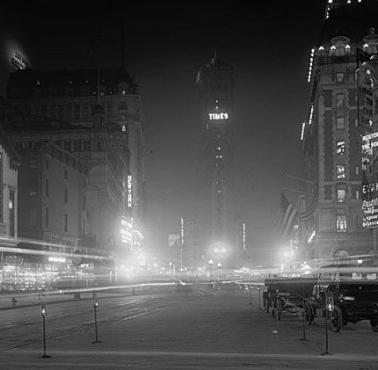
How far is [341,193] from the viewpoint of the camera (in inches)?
3656

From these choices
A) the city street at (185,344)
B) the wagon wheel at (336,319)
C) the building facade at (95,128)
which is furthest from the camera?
the building facade at (95,128)

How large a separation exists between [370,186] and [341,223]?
35670 mm

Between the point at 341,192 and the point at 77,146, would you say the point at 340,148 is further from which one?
the point at 77,146

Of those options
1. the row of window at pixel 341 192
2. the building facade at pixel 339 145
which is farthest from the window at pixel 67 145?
the row of window at pixel 341 192

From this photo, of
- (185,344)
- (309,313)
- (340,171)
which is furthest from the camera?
(340,171)

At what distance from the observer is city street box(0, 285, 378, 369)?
16.0m

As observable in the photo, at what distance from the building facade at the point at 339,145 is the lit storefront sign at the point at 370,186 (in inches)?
1254

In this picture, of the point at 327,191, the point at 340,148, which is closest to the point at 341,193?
the point at 327,191

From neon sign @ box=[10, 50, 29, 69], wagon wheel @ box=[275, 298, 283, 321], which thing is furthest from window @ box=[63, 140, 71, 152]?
wagon wheel @ box=[275, 298, 283, 321]

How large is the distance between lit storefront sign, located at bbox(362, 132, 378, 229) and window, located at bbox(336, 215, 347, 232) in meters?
32.8

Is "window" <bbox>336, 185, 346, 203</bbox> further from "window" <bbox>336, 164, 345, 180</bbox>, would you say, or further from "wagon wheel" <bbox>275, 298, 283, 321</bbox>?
"wagon wheel" <bbox>275, 298, 283, 321</bbox>

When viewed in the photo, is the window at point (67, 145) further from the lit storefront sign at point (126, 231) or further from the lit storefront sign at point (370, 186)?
the lit storefront sign at point (370, 186)

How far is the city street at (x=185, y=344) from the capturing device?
16.0m

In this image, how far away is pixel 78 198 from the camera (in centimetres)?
10350
